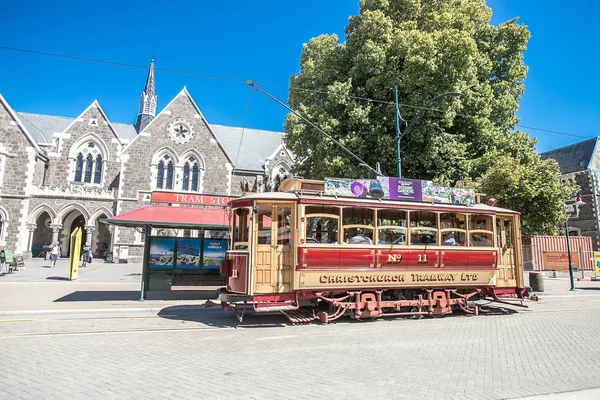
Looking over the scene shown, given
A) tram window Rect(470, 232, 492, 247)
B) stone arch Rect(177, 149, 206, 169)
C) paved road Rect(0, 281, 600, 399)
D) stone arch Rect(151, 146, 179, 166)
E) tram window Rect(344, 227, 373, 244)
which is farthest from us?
stone arch Rect(177, 149, 206, 169)

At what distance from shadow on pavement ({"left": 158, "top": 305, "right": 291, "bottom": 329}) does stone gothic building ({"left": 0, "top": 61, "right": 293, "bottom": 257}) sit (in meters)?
21.4

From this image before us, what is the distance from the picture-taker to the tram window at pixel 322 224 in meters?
9.65

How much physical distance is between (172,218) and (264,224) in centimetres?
482

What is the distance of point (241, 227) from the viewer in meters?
9.89

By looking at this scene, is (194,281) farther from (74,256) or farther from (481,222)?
(481,222)

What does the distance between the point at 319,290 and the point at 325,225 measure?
173 cm

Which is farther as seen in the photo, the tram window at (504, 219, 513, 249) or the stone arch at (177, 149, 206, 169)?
the stone arch at (177, 149, 206, 169)

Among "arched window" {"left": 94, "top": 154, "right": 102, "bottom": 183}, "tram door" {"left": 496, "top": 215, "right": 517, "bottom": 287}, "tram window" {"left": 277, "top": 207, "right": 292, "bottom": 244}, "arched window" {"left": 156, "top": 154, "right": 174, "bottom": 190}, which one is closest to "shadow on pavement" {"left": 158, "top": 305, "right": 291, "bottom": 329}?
"tram window" {"left": 277, "top": 207, "right": 292, "bottom": 244}

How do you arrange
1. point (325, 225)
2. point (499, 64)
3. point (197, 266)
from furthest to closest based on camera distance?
1. point (499, 64)
2. point (197, 266)
3. point (325, 225)

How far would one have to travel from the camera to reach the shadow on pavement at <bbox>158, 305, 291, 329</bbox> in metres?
9.39

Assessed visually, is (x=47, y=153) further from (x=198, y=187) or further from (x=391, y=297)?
(x=391, y=297)

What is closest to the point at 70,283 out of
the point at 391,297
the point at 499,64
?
the point at 391,297

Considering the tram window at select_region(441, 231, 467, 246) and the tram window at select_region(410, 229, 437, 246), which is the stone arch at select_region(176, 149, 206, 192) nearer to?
the tram window at select_region(410, 229, 437, 246)

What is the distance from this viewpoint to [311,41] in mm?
22859
